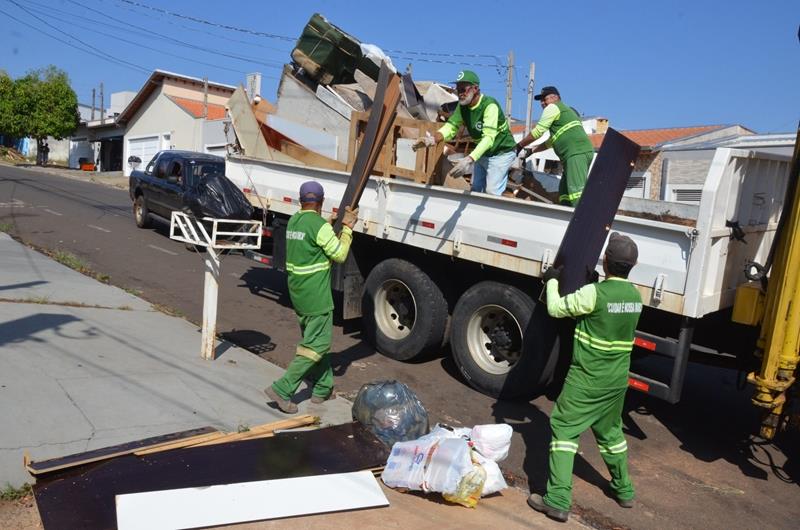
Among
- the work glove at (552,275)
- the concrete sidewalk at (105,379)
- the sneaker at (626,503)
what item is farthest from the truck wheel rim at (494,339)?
the sneaker at (626,503)

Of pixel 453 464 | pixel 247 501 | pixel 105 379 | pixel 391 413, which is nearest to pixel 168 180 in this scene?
pixel 105 379

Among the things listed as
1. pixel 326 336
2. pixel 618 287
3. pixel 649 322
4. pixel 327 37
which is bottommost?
pixel 326 336

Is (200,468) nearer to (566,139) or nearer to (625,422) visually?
(625,422)

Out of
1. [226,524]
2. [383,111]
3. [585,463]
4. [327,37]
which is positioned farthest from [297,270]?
[327,37]

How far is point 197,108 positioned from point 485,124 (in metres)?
32.6

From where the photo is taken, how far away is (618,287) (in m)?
4.08

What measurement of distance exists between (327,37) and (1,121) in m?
38.8

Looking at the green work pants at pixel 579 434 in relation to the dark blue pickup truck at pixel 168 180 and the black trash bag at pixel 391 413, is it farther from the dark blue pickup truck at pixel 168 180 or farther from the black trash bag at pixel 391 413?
the dark blue pickup truck at pixel 168 180

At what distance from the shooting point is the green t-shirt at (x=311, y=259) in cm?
518

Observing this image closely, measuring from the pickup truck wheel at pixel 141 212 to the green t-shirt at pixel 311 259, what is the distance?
1065cm

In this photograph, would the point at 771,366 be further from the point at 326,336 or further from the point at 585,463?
the point at 326,336

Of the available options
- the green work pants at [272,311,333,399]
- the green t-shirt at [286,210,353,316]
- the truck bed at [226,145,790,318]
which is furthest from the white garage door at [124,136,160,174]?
the green work pants at [272,311,333,399]

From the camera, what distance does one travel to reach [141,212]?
15008 mm

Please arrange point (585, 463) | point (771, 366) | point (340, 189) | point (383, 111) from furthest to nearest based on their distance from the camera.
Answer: point (340, 189)
point (383, 111)
point (585, 463)
point (771, 366)
